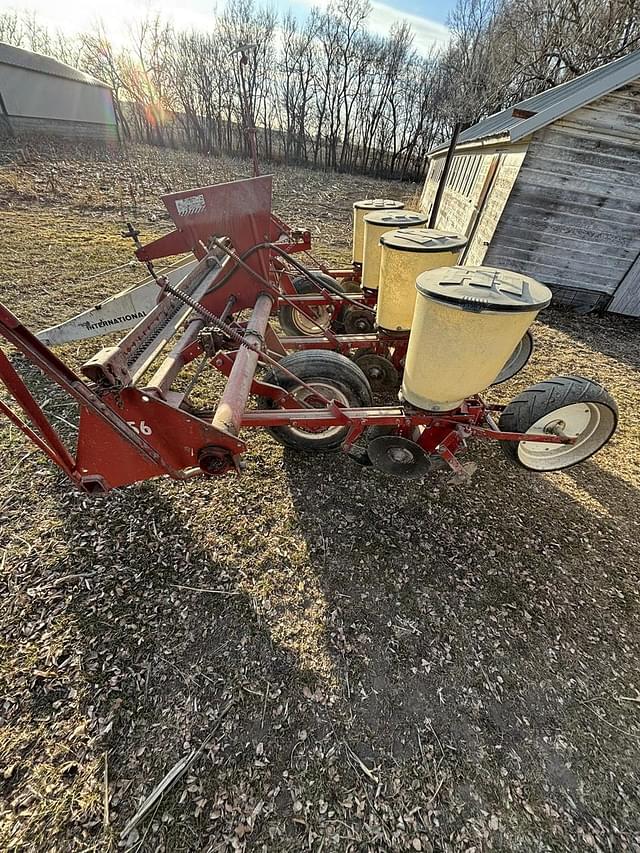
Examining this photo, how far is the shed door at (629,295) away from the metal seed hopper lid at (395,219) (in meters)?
5.02

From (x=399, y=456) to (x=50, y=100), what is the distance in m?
34.5

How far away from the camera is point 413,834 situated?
1769 mm

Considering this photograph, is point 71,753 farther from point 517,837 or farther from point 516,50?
point 516,50

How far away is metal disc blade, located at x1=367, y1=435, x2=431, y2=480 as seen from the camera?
9.60 ft

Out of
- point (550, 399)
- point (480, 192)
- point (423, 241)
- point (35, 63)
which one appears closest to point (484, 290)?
point (550, 399)

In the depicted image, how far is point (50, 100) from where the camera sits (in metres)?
24.6

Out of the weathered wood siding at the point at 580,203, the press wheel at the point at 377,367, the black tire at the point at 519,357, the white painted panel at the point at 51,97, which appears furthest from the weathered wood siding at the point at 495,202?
the white painted panel at the point at 51,97

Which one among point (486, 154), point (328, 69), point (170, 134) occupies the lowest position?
point (170, 134)

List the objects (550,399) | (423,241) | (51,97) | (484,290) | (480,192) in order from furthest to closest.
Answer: (51,97) < (480,192) < (423,241) < (550,399) < (484,290)

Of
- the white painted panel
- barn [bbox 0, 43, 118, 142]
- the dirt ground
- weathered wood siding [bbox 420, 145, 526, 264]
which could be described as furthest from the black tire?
the white painted panel

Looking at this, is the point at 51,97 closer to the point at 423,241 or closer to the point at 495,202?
the point at 495,202

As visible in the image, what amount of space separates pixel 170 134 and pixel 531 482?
37772 millimetres

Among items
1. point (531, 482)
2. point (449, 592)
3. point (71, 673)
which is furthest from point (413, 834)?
point (531, 482)

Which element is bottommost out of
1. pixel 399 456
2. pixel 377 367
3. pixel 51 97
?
pixel 377 367
